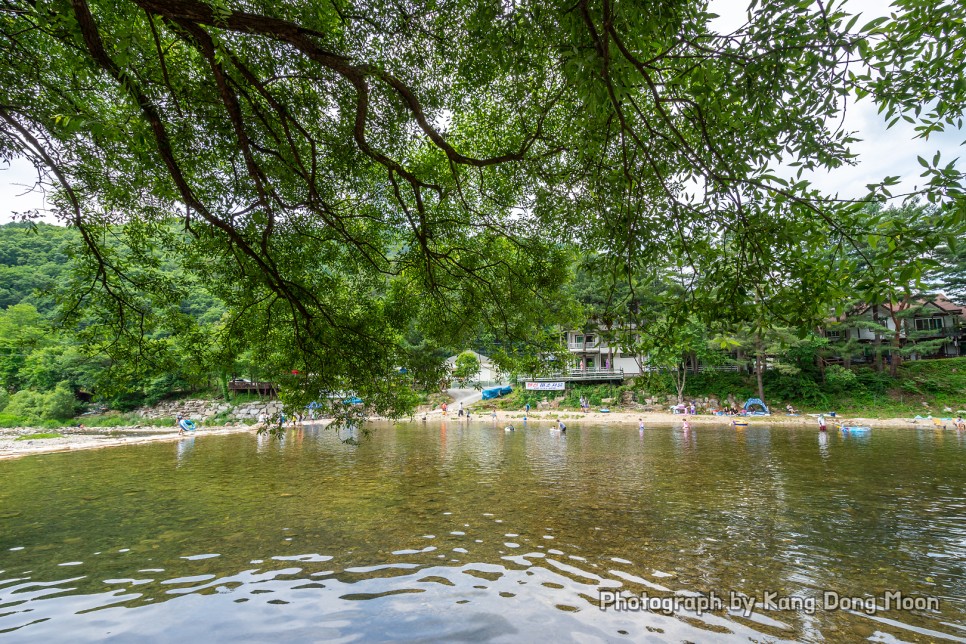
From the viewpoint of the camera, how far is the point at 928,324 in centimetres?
4053

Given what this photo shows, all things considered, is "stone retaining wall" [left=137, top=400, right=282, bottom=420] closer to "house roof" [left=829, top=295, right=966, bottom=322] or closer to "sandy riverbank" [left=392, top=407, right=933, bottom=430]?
"sandy riverbank" [left=392, top=407, right=933, bottom=430]

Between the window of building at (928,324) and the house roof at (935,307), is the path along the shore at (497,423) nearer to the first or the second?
the house roof at (935,307)

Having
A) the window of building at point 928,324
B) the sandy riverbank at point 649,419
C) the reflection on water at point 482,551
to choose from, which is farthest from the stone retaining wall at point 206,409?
the window of building at point 928,324

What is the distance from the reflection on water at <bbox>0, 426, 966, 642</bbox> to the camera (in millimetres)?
5113

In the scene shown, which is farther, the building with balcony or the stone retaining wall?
the stone retaining wall

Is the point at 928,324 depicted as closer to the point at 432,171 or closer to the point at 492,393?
the point at 492,393

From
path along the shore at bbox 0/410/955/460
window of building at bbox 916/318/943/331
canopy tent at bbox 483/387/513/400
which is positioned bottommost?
path along the shore at bbox 0/410/955/460

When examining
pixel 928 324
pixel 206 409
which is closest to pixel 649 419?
pixel 928 324

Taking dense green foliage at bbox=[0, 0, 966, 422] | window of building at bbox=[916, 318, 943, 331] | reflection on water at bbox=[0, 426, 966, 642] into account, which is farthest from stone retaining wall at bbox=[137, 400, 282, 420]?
window of building at bbox=[916, 318, 943, 331]

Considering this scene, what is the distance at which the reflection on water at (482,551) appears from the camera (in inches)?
201

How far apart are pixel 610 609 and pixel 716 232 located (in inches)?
173

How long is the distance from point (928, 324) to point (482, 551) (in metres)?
51.7

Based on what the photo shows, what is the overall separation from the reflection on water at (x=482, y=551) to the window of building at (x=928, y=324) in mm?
34694

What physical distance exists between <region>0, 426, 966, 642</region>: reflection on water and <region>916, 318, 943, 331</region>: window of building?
34.7 m
